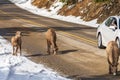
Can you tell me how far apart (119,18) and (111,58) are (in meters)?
5.62

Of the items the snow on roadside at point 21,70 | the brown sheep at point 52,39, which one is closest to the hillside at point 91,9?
the brown sheep at point 52,39

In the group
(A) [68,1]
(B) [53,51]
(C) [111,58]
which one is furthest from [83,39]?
(A) [68,1]

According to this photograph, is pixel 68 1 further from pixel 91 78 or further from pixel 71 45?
pixel 91 78

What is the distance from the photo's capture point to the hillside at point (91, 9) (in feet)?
128

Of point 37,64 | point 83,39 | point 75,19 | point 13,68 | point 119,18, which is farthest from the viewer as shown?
point 75,19

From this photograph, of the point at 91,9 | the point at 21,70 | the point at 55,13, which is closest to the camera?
the point at 21,70

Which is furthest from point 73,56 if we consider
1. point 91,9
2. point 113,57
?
point 91,9

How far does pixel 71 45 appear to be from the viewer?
73.1 ft

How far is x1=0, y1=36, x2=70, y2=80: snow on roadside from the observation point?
542 inches

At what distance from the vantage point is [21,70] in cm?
1515

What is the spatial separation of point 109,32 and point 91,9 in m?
23.2

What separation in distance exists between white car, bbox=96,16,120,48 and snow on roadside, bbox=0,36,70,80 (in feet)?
12.6

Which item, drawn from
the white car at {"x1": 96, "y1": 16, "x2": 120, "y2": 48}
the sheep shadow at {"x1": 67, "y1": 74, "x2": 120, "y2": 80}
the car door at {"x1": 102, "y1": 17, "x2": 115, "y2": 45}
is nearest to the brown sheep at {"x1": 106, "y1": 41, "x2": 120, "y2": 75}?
the sheep shadow at {"x1": 67, "y1": 74, "x2": 120, "y2": 80}

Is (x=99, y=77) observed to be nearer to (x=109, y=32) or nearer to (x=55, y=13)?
(x=109, y=32)
